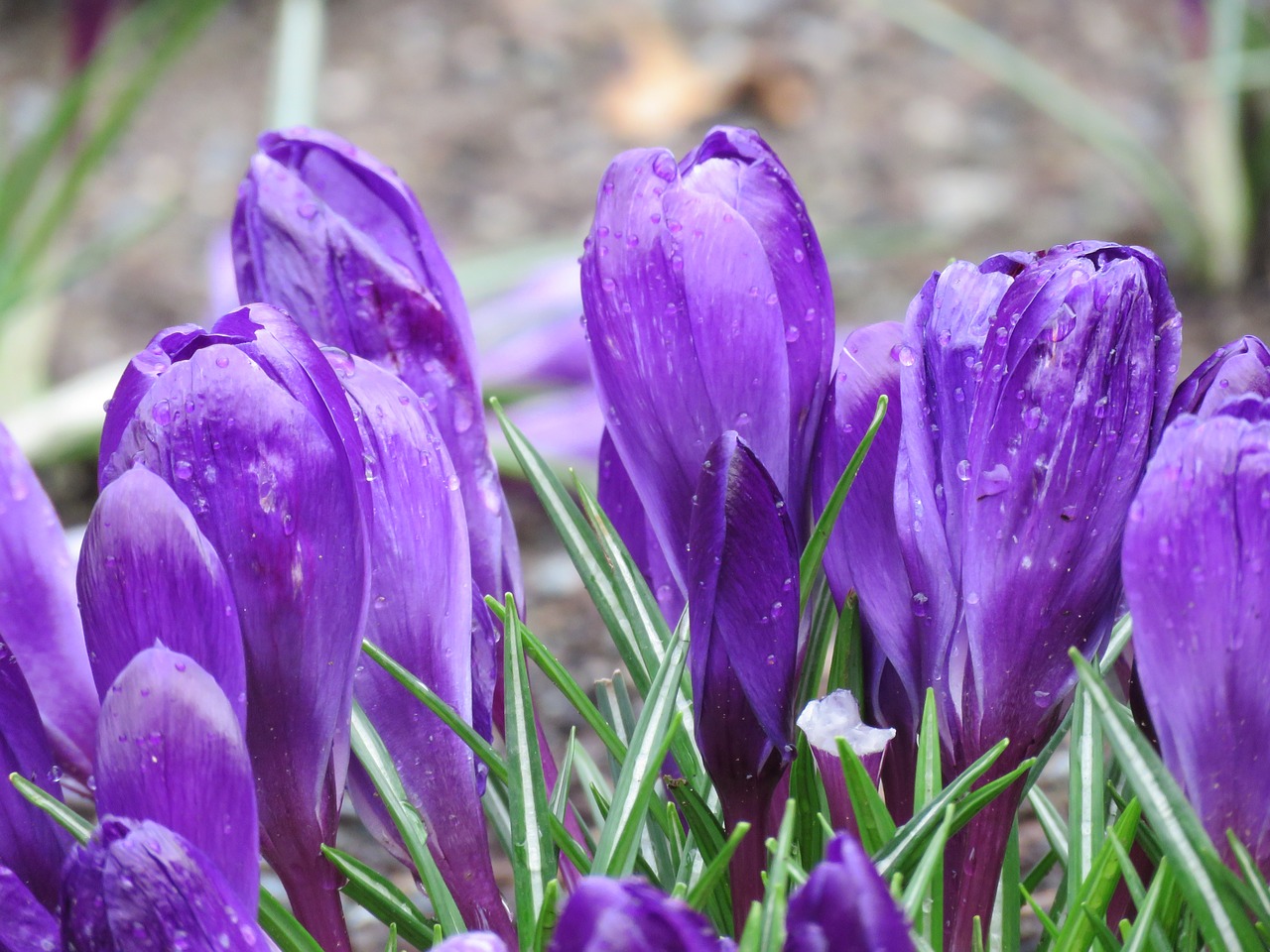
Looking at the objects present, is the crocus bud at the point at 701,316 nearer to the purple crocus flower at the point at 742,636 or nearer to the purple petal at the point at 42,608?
the purple crocus flower at the point at 742,636

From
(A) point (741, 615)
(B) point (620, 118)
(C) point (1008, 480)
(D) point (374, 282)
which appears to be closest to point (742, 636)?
(A) point (741, 615)

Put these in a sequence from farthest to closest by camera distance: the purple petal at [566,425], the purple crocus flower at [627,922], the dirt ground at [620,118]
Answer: the dirt ground at [620,118], the purple petal at [566,425], the purple crocus flower at [627,922]

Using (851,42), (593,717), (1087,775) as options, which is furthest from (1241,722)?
(851,42)

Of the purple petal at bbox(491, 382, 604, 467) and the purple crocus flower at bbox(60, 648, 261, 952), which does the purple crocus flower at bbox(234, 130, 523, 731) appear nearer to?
the purple crocus flower at bbox(60, 648, 261, 952)

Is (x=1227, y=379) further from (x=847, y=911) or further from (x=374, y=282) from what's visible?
(x=374, y=282)

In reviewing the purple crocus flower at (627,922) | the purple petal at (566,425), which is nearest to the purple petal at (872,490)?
the purple crocus flower at (627,922)

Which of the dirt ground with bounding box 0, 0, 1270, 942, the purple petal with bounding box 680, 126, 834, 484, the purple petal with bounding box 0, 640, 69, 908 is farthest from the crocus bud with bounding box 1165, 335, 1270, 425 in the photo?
the dirt ground with bounding box 0, 0, 1270, 942

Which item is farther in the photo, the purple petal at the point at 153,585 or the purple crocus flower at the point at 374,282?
the purple crocus flower at the point at 374,282
